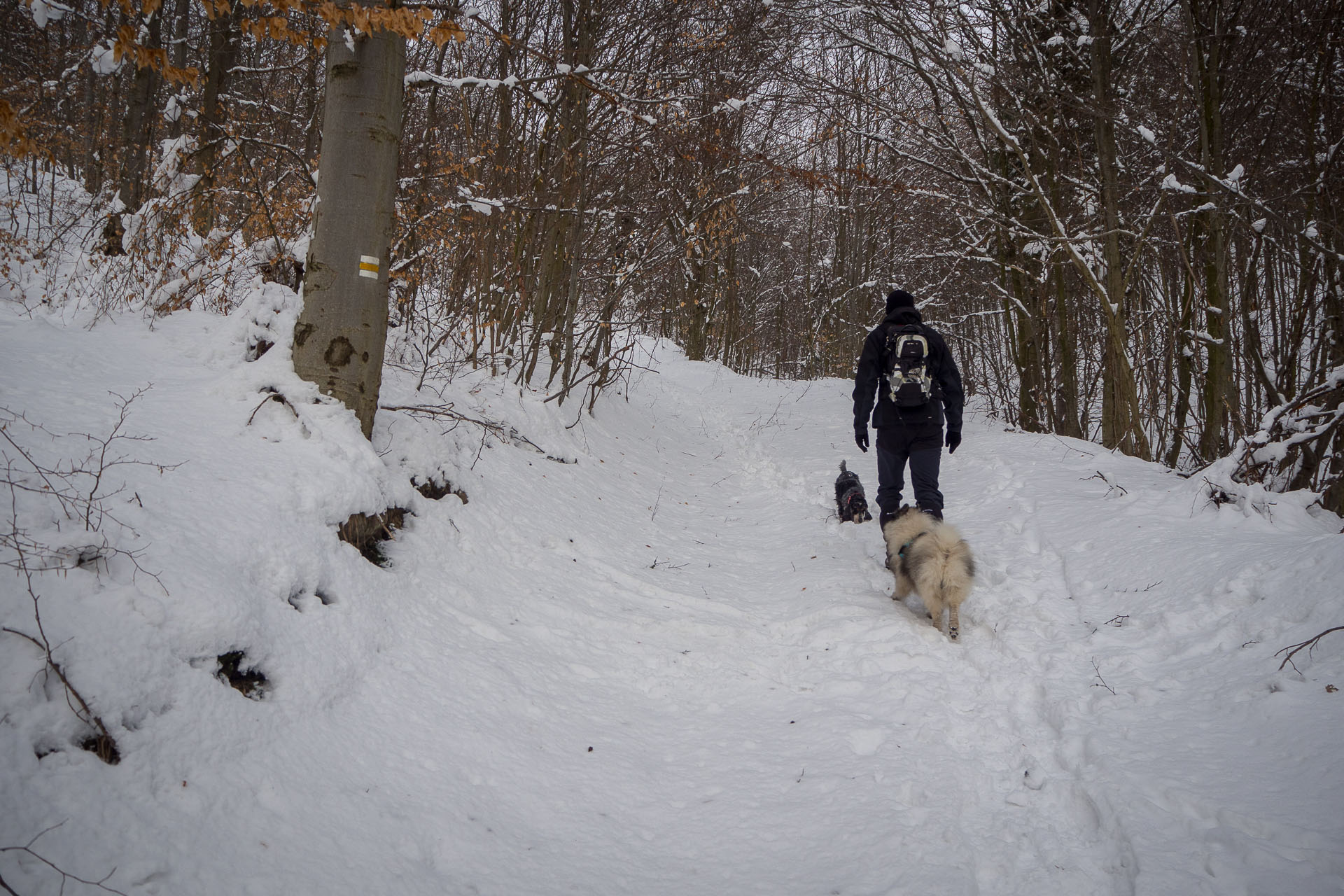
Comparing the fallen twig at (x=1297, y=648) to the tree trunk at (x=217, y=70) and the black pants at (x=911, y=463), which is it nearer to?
the black pants at (x=911, y=463)

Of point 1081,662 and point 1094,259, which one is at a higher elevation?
point 1094,259

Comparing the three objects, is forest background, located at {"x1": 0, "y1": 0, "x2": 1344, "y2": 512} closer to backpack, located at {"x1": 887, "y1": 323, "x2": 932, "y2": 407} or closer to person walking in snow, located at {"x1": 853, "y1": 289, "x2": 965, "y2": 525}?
person walking in snow, located at {"x1": 853, "y1": 289, "x2": 965, "y2": 525}

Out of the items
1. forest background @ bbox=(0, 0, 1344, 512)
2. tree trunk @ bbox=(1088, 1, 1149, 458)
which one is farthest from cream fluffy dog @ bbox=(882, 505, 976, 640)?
tree trunk @ bbox=(1088, 1, 1149, 458)

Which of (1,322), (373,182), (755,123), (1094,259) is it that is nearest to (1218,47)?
(1094,259)

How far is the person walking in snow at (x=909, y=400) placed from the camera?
17.4 ft

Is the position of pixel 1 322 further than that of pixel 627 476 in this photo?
No

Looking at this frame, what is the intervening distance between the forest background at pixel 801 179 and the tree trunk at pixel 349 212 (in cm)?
58

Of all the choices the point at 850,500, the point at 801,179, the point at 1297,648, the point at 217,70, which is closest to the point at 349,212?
the point at 850,500

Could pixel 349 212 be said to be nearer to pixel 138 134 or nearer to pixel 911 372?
pixel 911 372

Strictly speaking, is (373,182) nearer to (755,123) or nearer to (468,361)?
(468,361)

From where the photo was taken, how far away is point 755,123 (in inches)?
521

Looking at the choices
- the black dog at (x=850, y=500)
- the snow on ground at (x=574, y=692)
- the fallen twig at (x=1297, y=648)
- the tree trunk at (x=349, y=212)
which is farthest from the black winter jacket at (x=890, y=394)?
the tree trunk at (x=349, y=212)

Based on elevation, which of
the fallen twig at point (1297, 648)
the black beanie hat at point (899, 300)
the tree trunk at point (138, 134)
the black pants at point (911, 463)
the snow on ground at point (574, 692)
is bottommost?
the snow on ground at point (574, 692)

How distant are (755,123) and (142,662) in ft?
44.8
